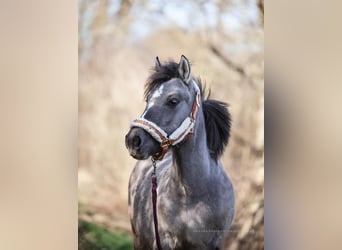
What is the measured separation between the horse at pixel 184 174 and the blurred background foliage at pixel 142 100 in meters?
0.03

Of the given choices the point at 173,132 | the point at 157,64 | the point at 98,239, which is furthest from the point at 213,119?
the point at 98,239

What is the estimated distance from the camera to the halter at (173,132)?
0.99 metres

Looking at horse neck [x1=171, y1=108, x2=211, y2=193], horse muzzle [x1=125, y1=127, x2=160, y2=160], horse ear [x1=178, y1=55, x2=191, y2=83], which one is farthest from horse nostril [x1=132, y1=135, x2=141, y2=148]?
horse ear [x1=178, y1=55, x2=191, y2=83]

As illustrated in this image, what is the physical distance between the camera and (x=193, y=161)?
3.41 feet

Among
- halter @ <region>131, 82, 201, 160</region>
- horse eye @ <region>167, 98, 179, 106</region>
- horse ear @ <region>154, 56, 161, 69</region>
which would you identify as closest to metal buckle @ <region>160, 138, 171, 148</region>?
halter @ <region>131, 82, 201, 160</region>

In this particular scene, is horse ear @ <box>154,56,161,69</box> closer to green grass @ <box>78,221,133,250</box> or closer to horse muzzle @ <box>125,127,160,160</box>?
horse muzzle @ <box>125,127,160,160</box>

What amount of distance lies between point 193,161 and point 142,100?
238 mm

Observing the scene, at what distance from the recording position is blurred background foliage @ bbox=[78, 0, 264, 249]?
1.06 meters

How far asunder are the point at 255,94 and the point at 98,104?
1.57 ft

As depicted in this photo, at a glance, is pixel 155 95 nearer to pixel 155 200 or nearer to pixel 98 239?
pixel 155 200

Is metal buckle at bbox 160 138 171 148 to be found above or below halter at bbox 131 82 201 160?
below

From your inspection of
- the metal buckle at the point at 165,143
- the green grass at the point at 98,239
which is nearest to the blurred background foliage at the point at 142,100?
the green grass at the point at 98,239

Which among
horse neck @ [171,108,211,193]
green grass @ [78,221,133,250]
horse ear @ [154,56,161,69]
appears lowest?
green grass @ [78,221,133,250]
